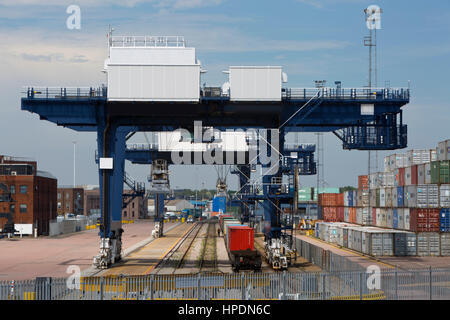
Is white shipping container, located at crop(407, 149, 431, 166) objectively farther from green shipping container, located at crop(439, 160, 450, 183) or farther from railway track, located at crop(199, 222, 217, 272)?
railway track, located at crop(199, 222, 217, 272)

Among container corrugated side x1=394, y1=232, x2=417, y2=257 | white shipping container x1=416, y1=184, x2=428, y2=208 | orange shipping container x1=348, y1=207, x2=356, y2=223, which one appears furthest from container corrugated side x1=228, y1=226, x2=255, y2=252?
orange shipping container x1=348, y1=207, x2=356, y2=223

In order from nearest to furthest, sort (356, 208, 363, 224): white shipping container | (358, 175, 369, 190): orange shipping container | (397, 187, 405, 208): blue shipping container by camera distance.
Result: (397, 187, 405, 208): blue shipping container → (356, 208, 363, 224): white shipping container → (358, 175, 369, 190): orange shipping container

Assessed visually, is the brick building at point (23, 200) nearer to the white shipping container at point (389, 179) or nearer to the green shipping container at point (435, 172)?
the white shipping container at point (389, 179)

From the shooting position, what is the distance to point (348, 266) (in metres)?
33.2

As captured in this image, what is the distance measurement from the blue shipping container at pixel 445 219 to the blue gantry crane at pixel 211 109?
40.9 ft

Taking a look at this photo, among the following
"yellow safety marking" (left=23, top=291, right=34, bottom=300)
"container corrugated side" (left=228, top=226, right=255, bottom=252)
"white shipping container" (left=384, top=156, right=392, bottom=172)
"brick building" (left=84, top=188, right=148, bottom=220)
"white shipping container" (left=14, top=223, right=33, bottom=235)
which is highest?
"white shipping container" (left=384, top=156, right=392, bottom=172)

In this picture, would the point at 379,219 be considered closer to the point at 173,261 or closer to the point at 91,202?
the point at 173,261

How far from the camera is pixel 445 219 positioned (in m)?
51.1

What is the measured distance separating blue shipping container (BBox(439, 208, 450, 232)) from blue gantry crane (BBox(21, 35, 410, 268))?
12.5m

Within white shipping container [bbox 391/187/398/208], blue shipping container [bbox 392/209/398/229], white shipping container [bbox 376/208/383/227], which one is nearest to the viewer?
blue shipping container [bbox 392/209/398/229]

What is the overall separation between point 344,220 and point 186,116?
143ft

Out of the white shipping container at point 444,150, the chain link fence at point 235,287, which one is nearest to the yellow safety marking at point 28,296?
the chain link fence at point 235,287

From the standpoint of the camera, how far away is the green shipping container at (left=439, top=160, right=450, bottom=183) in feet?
166

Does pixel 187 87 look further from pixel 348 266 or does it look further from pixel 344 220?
pixel 344 220
